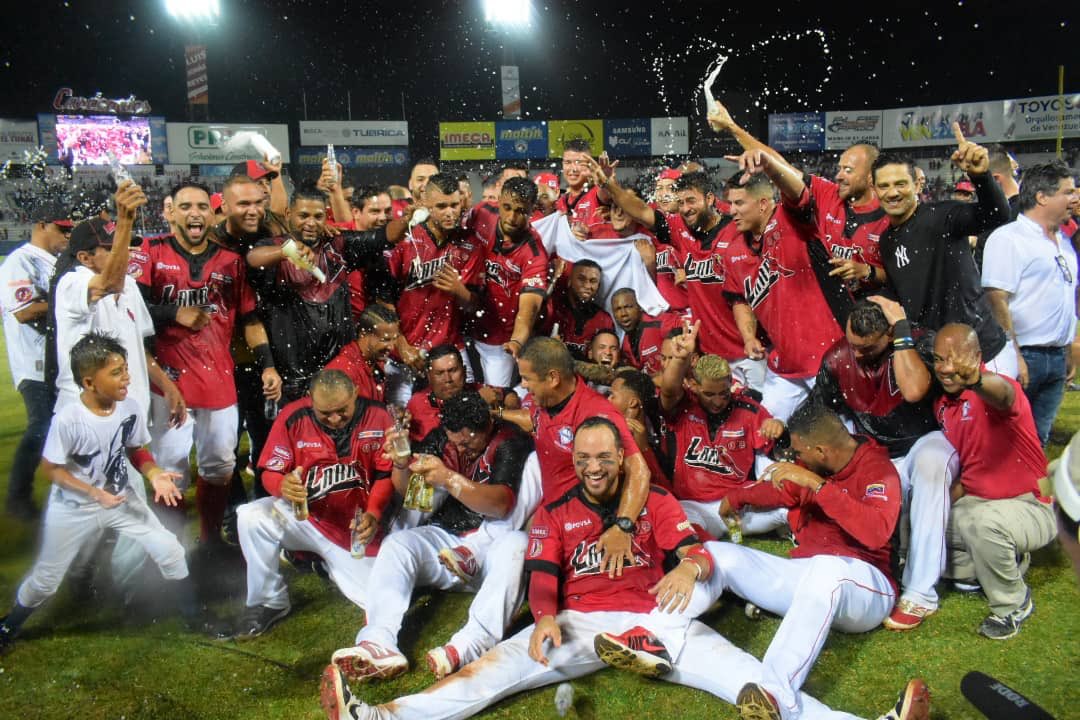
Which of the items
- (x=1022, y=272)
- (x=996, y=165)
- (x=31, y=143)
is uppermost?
(x=31, y=143)

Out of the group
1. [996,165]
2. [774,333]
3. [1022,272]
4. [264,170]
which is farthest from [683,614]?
[996,165]

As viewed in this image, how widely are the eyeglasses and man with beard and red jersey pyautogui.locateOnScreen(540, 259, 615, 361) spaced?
3.06 m

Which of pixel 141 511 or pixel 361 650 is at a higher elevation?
pixel 141 511

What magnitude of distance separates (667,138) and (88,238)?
108 ft

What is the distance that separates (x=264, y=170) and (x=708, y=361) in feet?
11.3

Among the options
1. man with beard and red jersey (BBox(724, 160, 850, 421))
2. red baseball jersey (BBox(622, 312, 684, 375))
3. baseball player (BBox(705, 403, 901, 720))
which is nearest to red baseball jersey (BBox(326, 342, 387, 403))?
red baseball jersey (BBox(622, 312, 684, 375))

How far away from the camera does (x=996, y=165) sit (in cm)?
697

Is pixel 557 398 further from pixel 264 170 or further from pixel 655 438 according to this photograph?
pixel 264 170

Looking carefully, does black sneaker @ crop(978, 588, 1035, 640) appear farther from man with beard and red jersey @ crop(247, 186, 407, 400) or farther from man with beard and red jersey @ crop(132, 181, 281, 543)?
man with beard and red jersey @ crop(132, 181, 281, 543)

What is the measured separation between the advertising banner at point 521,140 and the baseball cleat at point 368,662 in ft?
106

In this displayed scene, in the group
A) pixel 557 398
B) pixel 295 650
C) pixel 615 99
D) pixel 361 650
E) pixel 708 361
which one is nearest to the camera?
pixel 361 650

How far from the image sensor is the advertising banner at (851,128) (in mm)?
32938

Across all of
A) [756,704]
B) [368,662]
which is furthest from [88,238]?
[756,704]

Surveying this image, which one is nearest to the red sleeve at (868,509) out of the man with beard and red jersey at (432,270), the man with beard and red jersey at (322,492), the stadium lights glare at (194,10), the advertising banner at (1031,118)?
the man with beard and red jersey at (322,492)
